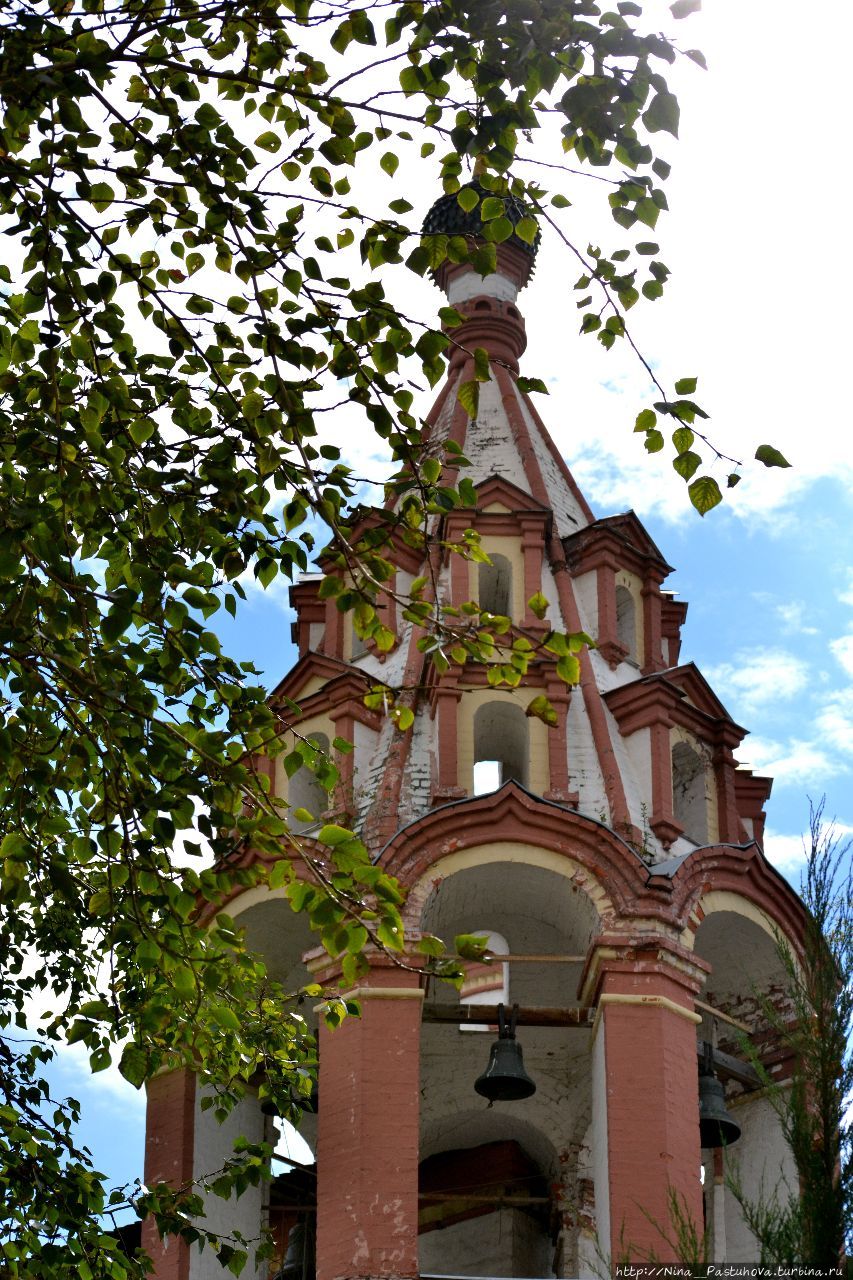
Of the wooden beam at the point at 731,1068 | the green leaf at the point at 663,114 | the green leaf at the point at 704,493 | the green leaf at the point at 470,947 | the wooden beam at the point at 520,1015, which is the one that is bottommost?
the green leaf at the point at 470,947

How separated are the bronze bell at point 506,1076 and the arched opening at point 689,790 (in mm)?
2611

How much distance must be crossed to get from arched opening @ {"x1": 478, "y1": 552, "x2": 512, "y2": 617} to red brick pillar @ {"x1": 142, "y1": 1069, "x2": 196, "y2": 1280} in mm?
4002

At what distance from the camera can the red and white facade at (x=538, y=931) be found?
11734mm

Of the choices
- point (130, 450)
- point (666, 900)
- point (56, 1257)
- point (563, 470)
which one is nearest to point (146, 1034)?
point (56, 1257)

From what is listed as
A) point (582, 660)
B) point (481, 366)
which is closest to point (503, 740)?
point (582, 660)

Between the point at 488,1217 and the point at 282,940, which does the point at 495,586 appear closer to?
the point at 282,940

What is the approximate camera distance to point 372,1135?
11.6 metres

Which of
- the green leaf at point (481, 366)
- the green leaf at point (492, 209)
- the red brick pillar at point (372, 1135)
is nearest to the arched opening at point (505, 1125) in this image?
the red brick pillar at point (372, 1135)

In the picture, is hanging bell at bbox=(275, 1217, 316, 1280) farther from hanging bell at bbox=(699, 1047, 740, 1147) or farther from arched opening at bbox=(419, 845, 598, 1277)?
hanging bell at bbox=(699, 1047, 740, 1147)

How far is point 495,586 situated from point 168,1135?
449 centimetres

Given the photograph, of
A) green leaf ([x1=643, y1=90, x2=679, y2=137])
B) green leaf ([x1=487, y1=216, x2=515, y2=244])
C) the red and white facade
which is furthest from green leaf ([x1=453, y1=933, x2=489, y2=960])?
the red and white facade

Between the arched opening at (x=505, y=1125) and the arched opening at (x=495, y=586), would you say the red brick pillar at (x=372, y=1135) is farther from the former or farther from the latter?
the arched opening at (x=495, y=586)

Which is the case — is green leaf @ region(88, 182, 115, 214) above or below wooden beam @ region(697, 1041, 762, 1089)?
above

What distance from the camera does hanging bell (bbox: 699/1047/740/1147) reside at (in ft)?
40.1
